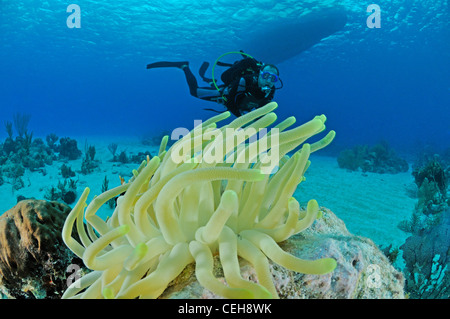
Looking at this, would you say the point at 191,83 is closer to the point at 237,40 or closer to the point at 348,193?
the point at 348,193

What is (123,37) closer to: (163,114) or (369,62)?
(369,62)

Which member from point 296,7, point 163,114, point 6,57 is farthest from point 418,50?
point 163,114

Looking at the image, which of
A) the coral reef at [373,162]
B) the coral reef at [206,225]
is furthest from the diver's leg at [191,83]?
the coral reef at [373,162]

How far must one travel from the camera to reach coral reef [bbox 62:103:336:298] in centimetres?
109

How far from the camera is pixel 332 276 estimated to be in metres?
1.30

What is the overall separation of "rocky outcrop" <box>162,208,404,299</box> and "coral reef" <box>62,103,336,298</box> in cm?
6

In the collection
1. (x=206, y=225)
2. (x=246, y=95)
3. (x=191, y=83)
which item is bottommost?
(x=206, y=225)

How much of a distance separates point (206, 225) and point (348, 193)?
7547mm

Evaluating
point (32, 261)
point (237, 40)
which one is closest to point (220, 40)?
point (237, 40)

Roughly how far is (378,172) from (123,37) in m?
30.6

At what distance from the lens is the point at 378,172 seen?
464 inches

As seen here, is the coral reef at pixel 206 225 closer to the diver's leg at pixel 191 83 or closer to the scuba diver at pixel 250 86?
the scuba diver at pixel 250 86

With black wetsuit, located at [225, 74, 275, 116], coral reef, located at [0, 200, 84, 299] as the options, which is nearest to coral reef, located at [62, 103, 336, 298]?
coral reef, located at [0, 200, 84, 299]

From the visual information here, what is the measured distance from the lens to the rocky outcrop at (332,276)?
123cm
